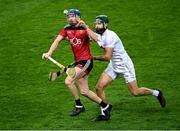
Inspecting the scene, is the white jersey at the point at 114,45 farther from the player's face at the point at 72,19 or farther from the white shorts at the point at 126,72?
the player's face at the point at 72,19

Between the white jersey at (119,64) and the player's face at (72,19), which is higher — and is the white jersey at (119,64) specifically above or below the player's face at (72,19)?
below

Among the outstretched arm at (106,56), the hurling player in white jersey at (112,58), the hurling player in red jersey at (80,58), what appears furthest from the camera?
the hurling player in red jersey at (80,58)

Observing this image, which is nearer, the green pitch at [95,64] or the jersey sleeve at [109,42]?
the jersey sleeve at [109,42]

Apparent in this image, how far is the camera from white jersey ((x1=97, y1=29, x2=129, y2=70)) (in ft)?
39.6

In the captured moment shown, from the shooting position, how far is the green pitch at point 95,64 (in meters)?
12.4

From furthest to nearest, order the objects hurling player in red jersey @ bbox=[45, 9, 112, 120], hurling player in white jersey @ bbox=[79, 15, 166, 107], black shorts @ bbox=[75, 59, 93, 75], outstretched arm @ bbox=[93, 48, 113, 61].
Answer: black shorts @ bbox=[75, 59, 93, 75] → hurling player in red jersey @ bbox=[45, 9, 112, 120] → hurling player in white jersey @ bbox=[79, 15, 166, 107] → outstretched arm @ bbox=[93, 48, 113, 61]

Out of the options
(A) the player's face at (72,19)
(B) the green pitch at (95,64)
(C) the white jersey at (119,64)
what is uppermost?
(A) the player's face at (72,19)

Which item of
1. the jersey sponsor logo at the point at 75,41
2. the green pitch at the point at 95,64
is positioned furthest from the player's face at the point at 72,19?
the green pitch at the point at 95,64

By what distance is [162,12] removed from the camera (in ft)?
65.9

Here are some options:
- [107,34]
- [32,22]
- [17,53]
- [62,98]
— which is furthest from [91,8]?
[107,34]

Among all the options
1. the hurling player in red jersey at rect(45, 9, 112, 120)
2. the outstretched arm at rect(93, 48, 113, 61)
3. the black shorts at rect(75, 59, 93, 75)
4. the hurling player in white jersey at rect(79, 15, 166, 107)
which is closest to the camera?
the outstretched arm at rect(93, 48, 113, 61)

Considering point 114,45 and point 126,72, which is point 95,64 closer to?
point 126,72

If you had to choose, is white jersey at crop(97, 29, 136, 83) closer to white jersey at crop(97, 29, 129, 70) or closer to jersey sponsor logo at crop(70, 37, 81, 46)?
white jersey at crop(97, 29, 129, 70)

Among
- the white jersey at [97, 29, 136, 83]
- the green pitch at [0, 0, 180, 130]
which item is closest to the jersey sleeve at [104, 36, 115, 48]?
the white jersey at [97, 29, 136, 83]
